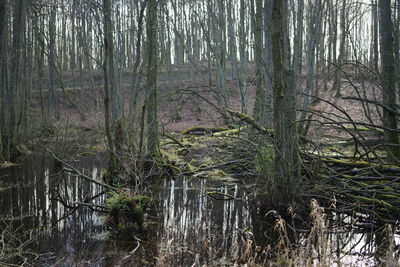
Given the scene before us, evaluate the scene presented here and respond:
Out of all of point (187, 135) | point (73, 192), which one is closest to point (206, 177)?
point (73, 192)

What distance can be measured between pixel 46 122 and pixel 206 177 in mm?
13533

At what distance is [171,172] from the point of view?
11672 millimetres

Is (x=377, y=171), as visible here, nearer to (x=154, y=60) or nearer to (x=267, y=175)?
(x=267, y=175)

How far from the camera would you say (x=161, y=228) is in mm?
6875

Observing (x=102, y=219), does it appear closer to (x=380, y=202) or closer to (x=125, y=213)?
(x=125, y=213)

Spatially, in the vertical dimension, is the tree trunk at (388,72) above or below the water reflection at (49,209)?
above

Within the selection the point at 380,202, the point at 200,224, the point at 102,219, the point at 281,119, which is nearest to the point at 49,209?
the point at 102,219

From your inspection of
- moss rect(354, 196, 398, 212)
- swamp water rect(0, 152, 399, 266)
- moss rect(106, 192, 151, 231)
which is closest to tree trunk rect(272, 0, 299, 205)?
swamp water rect(0, 152, 399, 266)

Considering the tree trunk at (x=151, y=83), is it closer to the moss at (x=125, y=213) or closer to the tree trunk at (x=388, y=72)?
the moss at (x=125, y=213)

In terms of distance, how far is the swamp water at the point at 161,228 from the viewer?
5488 mm

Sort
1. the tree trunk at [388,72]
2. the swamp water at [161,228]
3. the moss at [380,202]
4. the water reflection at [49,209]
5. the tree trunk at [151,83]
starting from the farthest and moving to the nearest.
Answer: the tree trunk at [151,83] → the tree trunk at [388,72] → the moss at [380,202] → the water reflection at [49,209] → the swamp water at [161,228]

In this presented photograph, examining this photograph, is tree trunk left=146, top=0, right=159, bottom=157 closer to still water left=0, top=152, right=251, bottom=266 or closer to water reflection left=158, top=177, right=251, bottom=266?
still water left=0, top=152, right=251, bottom=266

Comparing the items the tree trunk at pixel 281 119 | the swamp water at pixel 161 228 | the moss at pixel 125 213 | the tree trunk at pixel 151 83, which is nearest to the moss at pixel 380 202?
the swamp water at pixel 161 228

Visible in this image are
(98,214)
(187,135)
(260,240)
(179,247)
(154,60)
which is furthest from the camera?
(187,135)
